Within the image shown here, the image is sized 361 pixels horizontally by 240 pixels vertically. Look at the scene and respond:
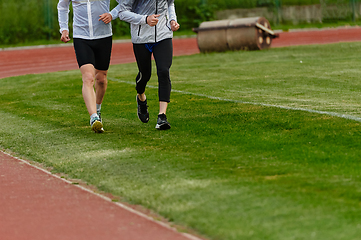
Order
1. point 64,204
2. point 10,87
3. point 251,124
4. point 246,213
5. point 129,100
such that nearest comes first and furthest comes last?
point 246,213 < point 64,204 < point 251,124 < point 129,100 < point 10,87

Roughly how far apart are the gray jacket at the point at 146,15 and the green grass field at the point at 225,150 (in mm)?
1184

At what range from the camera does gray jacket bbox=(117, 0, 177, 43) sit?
7.30 m

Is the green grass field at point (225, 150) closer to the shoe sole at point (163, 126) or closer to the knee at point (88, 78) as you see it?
the shoe sole at point (163, 126)

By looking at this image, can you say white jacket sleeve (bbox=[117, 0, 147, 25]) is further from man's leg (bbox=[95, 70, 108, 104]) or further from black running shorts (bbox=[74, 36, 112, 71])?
man's leg (bbox=[95, 70, 108, 104])

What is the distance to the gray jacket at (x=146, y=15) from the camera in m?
7.30

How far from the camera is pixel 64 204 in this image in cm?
478

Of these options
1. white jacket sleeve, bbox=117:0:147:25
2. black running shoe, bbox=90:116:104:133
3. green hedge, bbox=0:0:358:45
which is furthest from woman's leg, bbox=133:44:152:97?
green hedge, bbox=0:0:358:45

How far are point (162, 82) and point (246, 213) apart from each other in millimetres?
→ 3550

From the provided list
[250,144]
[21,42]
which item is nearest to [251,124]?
[250,144]

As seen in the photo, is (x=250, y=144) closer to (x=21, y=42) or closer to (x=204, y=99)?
(x=204, y=99)

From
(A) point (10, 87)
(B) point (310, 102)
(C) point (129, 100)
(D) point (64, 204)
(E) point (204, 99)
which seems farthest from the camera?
(A) point (10, 87)

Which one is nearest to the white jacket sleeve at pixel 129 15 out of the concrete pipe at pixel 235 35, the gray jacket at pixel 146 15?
the gray jacket at pixel 146 15

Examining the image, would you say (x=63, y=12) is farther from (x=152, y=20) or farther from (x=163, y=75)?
(x=163, y=75)

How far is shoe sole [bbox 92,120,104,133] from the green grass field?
81 mm
